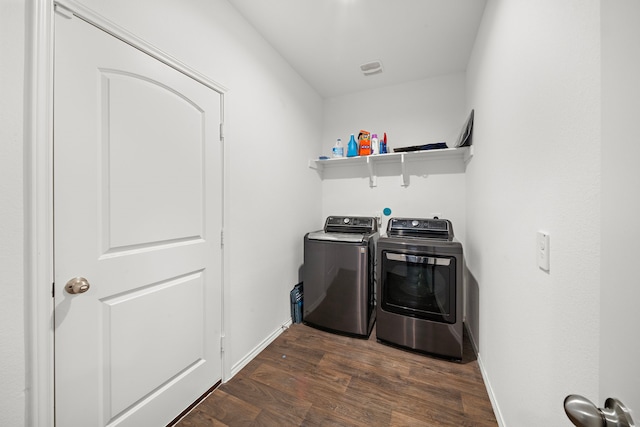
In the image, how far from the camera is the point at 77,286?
974mm

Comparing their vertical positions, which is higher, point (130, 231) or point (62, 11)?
point (62, 11)

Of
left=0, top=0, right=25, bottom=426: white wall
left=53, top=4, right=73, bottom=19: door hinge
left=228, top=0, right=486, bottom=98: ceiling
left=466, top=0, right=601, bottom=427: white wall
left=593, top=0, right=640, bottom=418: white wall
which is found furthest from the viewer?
left=228, top=0, right=486, bottom=98: ceiling

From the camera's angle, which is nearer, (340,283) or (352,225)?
(340,283)

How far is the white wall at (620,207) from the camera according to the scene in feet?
1.14

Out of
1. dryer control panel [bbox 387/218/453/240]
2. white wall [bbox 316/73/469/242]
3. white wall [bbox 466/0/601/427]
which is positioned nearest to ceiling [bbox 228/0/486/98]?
white wall [bbox 316/73/469/242]

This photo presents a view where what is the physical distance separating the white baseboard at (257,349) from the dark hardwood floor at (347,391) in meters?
0.03

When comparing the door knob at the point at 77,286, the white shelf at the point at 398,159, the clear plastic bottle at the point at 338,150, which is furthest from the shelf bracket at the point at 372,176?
the door knob at the point at 77,286

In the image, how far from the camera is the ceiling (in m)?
1.68

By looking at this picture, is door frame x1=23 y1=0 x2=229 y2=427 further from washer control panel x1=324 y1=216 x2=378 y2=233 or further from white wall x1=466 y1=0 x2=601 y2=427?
washer control panel x1=324 y1=216 x2=378 y2=233

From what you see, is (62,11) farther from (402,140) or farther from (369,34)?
(402,140)

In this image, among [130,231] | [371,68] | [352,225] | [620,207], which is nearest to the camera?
[620,207]

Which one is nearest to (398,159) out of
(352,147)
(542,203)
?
(352,147)

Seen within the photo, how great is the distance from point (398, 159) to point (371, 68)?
0.98 m

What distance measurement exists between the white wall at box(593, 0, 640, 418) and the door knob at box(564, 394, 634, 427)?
0.01 m
